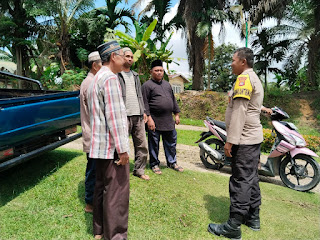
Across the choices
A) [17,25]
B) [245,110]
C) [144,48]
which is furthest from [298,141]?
[17,25]

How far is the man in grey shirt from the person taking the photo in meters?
3.78

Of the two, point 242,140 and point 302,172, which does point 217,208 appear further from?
point 302,172

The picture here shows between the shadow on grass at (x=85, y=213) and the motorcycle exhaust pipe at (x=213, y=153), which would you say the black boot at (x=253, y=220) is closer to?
the shadow on grass at (x=85, y=213)

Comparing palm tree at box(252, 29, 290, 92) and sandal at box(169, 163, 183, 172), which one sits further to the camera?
palm tree at box(252, 29, 290, 92)

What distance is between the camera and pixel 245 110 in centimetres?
275

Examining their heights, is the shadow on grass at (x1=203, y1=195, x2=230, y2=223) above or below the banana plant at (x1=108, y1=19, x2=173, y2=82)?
below

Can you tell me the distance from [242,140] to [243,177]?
1.29 feet

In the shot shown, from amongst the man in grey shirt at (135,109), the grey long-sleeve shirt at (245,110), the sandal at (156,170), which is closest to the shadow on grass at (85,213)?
the man in grey shirt at (135,109)

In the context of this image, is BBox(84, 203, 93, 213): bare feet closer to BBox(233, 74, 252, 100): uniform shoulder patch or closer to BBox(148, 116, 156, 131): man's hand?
BBox(148, 116, 156, 131): man's hand

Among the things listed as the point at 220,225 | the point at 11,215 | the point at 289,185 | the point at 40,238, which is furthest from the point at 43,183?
the point at 289,185

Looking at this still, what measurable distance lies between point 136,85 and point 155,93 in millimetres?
514

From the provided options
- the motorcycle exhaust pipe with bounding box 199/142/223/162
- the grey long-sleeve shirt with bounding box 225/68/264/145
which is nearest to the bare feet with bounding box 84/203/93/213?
the grey long-sleeve shirt with bounding box 225/68/264/145

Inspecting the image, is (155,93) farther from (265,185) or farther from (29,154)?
(265,185)

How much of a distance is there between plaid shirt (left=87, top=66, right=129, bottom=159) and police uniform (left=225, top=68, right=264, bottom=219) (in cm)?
121
